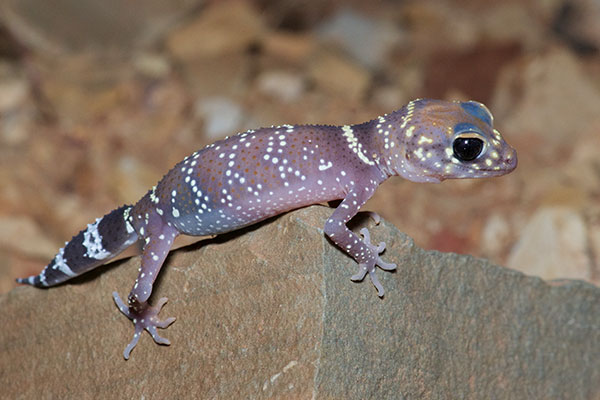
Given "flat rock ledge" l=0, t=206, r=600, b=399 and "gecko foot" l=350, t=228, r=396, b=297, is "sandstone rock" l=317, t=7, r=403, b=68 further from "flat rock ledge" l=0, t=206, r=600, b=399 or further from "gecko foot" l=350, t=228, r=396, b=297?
"gecko foot" l=350, t=228, r=396, b=297

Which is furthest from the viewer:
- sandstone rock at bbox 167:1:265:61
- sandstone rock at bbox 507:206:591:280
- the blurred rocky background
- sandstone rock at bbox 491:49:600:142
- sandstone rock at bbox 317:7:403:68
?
sandstone rock at bbox 317:7:403:68

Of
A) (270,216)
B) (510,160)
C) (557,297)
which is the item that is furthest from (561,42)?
(270,216)

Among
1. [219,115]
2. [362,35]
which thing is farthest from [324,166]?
[362,35]

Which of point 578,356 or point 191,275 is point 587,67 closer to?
point 578,356

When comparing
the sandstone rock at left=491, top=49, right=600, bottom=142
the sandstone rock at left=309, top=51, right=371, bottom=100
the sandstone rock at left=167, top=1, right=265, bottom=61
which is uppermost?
the sandstone rock at left=167, top=1, right=265, bottom=61

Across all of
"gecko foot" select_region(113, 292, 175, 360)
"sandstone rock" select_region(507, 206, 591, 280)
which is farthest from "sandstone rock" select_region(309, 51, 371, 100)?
"gecko foot" select_region(113, 292, 175, 360)

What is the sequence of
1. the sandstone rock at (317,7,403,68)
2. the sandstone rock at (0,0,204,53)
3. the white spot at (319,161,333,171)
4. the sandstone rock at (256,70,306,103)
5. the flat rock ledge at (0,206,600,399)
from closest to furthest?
the flat rock ledge at (0,206,600,399)
the white spot at (319,161,333,171)
the sandstone rock at (256,70,306,103)
the sandstone rock at (0,0,204,53)
the sandstone rock at (317,7,403,68)
